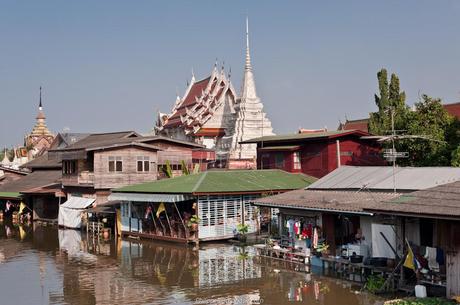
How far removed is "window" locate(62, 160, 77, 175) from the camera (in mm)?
41094

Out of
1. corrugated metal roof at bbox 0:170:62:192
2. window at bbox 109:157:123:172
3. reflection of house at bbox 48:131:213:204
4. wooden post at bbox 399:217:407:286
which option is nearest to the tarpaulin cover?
reflection of house at bbox 48:131:213:204

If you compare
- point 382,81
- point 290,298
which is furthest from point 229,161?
point 290,298

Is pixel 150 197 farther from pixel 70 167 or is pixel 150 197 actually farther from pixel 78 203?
pixel 70 167

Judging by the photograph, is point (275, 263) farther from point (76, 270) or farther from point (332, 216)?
point (76, 270)

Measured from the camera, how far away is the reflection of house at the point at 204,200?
29.3 metres

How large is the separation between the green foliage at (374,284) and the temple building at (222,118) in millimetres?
33885

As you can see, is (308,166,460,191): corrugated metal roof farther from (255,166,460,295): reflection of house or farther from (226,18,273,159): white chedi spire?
(226,18,273,159): white chedi spire

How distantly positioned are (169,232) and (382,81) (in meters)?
17.1

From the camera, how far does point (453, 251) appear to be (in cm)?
1496

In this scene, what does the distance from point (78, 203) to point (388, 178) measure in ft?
Result: 77.7

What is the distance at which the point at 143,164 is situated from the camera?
39.0 metres

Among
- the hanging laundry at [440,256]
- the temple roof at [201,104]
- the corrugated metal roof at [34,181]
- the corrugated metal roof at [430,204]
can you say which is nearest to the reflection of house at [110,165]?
the corrugated metal roof at [34,181]

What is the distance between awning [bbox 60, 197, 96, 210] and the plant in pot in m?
13.0

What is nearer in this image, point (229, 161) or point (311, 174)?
point (311, 174)
